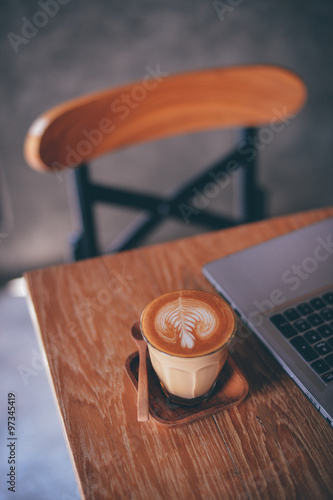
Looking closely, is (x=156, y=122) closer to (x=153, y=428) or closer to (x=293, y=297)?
(x=293, y=297)

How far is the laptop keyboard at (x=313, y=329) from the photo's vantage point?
0.44 m

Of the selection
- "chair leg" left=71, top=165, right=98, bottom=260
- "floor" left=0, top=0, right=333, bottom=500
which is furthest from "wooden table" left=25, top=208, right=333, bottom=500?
"floor" left=0, top=0, right=333, bottom=500

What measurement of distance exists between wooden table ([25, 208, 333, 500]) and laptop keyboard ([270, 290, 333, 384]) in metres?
0.04

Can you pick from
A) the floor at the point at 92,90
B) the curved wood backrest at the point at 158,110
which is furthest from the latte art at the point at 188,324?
Result: the floor at the point at 92,90

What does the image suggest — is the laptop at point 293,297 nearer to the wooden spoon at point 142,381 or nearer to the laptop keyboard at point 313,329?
the laptop keyboard at point 313,329

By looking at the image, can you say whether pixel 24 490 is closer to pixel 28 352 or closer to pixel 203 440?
pixel 28 352

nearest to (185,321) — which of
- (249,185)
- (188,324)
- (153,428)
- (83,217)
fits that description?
(188,324)

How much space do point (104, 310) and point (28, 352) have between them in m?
0.87

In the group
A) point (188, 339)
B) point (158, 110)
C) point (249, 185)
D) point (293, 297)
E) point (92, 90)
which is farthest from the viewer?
point (92, 90)

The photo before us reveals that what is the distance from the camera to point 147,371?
1.49 ft

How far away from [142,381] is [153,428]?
0.05m

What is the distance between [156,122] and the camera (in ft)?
2.68

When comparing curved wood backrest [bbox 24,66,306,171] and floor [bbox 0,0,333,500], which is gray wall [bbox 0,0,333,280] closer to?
floor [bbox 0,0,333,500]

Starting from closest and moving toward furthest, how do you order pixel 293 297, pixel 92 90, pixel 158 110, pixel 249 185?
pixel 293 297
pixel 158 110
pixel 249 185
pixel 92 90
